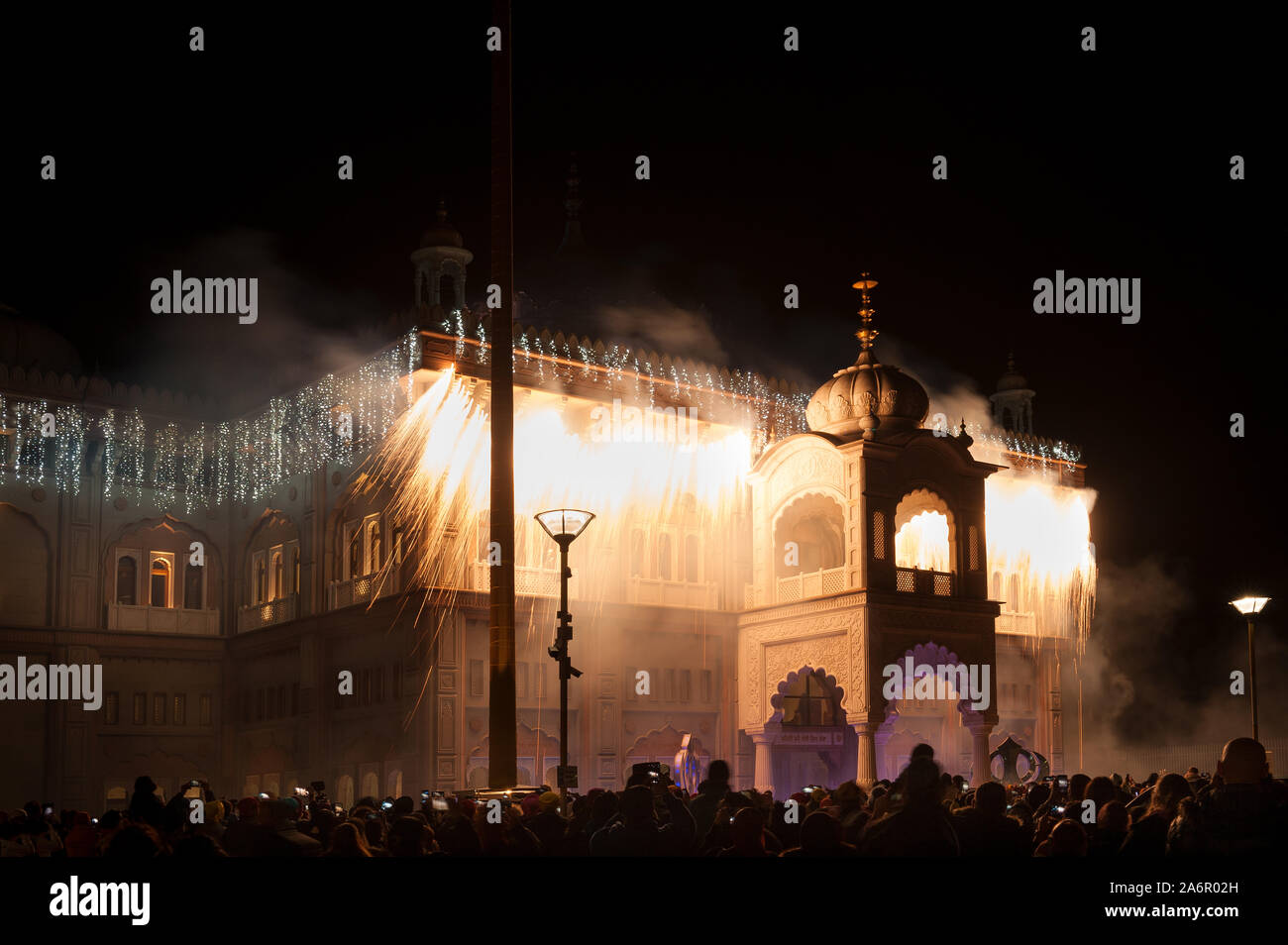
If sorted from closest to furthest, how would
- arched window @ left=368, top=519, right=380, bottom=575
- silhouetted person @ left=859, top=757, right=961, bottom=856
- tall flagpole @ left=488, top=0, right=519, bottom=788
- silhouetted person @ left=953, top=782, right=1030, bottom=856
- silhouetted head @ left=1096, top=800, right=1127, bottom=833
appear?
silhouetted person @ left=859, top=757, right=961, bottom=856, silhouetted person @ left=953, top=782, right=1030, bottom=856, silhouetted head @ left=1096, top=800, right=1127, bottom=833, tall flagpole @ left=488, top=0, right=519, bottom=788, arched window @ left=368, top=519, right=380, bottom=575

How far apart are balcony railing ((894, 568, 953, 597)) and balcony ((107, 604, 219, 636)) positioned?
1473 cm

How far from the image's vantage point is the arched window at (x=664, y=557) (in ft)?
93.2

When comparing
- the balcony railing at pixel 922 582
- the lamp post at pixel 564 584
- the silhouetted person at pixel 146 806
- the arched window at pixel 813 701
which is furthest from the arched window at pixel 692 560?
the silhouetted person at pixel 146 806

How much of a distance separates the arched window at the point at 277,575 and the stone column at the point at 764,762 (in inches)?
402

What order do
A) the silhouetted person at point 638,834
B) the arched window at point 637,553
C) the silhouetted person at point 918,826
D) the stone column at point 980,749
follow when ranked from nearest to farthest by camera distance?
the silhouetted person at point 918,826, the silhouetted person at point 638,834, the stone column at point 980,749, the arched window at point 637,553

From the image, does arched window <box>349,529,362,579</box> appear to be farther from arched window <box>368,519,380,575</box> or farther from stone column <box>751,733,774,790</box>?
stone column <box>751,733,774,790</box>

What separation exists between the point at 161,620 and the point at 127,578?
44.1 inches

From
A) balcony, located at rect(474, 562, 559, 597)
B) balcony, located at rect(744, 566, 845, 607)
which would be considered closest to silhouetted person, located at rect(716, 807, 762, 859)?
balcony, located at rect(474, 562, 559, 597)

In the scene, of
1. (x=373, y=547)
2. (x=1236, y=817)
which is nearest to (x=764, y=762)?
(x=373, y=547)

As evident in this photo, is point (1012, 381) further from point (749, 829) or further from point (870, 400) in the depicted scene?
point (749, 829)

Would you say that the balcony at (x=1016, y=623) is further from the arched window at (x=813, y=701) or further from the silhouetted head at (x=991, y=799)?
the silhouetted head at (x=991, y=799)

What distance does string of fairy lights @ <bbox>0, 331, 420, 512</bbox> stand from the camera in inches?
1040

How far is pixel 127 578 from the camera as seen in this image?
29625 mm

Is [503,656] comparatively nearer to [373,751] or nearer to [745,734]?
[373,751]
